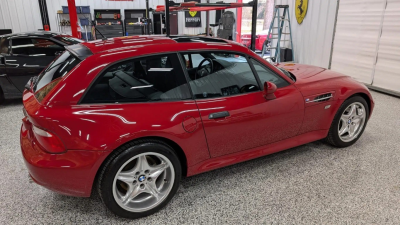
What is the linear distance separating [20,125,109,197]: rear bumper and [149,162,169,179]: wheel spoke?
397 millimetres

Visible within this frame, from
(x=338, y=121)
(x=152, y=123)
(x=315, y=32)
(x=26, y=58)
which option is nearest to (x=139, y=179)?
(x=152, y=123)

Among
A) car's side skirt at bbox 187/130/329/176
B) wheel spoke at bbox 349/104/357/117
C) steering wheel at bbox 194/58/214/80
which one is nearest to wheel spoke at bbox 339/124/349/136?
wheel spoke at bbox 349/104/357/117

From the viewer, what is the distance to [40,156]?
1.78 meters

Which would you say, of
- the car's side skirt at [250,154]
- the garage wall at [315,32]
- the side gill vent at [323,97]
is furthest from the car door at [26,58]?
the garage wall at [315,32]

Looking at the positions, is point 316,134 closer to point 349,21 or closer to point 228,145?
point 228,145

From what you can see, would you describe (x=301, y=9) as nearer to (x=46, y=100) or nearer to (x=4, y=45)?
(x=4, y=45)

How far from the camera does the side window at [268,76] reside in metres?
2.46

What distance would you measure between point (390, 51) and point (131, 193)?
5.74 m

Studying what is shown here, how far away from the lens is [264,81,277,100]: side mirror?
7.49 ft

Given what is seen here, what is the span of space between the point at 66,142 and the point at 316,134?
233 cm

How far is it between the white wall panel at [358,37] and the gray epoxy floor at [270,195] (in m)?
3.55

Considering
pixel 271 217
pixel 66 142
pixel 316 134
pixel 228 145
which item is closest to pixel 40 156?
pixel 66 142

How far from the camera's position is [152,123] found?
1.89m

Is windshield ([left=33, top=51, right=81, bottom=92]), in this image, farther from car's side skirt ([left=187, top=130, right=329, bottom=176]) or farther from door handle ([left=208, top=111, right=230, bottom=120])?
car's side skirt ([left=187, top=130, right=329, bottom=176])
